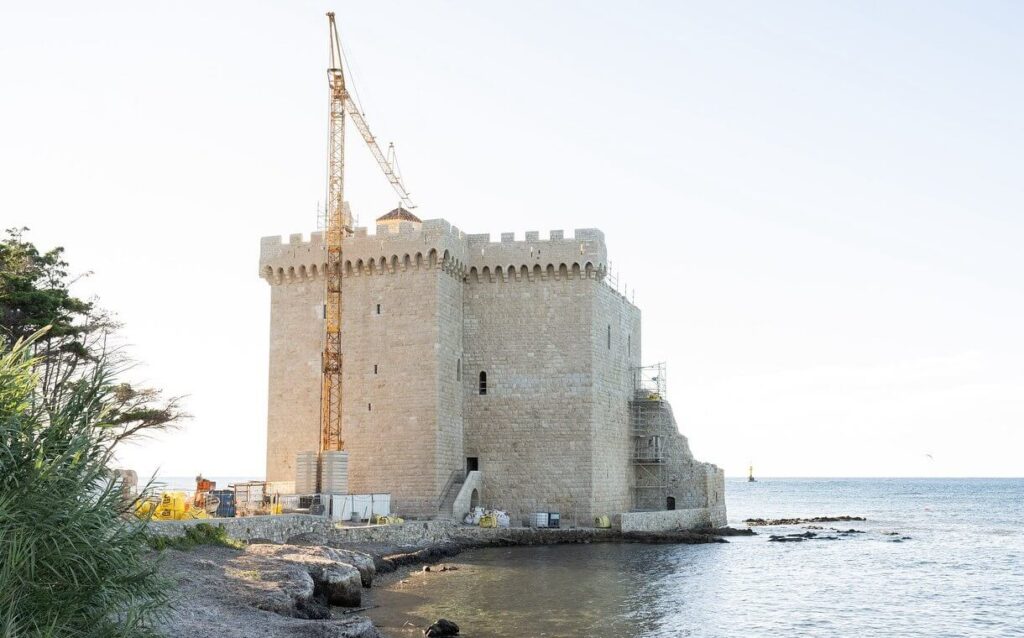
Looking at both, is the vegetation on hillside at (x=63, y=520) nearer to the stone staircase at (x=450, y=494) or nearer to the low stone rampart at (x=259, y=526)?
the low stone rampart at (x=259, y=526)

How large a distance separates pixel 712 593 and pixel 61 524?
16.8 metres

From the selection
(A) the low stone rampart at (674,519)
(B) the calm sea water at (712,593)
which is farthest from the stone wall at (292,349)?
(A) the low stone rampart at (674,519)

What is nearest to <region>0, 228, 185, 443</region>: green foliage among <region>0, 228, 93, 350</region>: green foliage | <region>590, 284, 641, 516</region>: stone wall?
<region>0, 228, 93, 350</region>: green foliage

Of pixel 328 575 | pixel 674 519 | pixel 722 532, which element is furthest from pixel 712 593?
pixel 722 532

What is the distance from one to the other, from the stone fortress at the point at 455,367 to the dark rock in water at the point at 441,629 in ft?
46.8

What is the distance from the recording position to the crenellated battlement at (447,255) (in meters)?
32.0

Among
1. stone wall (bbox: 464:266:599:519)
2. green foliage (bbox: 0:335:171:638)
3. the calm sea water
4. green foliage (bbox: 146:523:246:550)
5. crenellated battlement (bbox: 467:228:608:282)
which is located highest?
crenellated battlement (bbox: 467:228:608:282)

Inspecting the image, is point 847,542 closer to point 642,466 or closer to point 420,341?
point 642,466

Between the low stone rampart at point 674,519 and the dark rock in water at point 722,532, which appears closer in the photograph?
the low stone rampart at point 674,519

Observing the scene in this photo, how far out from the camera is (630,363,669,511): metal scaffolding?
37094mm

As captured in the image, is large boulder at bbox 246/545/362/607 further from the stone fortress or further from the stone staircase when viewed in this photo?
the stone fortress

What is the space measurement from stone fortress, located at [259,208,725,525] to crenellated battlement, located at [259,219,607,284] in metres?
0.05

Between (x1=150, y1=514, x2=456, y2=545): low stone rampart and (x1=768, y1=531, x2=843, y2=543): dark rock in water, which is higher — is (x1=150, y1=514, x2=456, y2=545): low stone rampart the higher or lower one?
the higher one

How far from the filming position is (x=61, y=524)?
336 inches
